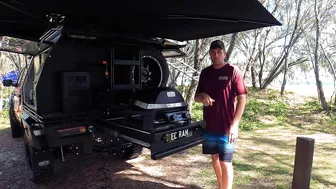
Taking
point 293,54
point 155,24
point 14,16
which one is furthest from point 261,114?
point 293,54

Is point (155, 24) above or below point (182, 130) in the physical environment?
above

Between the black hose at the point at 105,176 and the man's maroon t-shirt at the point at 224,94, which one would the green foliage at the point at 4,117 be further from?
the man's maroon t-shirt at the point at 224,94

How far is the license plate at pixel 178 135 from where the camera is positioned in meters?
2.73

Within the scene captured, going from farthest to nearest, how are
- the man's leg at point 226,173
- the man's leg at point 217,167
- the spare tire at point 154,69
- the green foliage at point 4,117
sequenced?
1. the green foliage at point 4,117
2. the spare tire at point 154,69
3. the man's leg at point 217,167
4. the man's leg at point 226,173

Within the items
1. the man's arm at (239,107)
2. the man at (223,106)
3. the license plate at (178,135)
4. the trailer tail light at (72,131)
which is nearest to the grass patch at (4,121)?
the trailer tail light at (72,131)

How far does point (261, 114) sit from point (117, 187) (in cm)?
823

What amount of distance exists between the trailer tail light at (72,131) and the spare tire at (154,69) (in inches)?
49.4

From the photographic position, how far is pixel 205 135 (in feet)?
10.5

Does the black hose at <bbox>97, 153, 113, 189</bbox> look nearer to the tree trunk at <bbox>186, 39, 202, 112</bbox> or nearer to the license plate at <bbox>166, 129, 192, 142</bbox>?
the license plate at <bbox>166, 129, 192, 142</bbox>

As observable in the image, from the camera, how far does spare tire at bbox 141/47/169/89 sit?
4.12 m

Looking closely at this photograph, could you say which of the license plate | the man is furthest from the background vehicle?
the man

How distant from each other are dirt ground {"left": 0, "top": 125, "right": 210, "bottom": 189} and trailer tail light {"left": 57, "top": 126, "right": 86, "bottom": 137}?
3.30 feet

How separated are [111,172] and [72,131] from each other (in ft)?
4.70

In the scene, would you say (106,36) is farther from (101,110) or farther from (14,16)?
(14,16)
